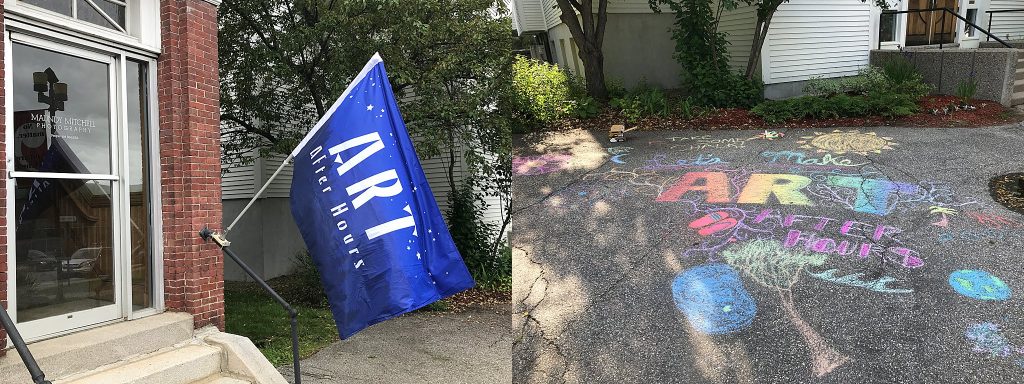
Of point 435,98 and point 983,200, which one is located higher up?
point 435,98

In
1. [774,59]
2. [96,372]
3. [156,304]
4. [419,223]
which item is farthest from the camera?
[774,59]

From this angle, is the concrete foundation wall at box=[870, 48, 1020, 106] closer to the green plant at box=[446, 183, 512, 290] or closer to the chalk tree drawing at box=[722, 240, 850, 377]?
the chalk tree drawing at box=[722, 240, 850, 377]

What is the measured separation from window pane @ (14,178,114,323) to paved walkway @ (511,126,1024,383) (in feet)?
11.6

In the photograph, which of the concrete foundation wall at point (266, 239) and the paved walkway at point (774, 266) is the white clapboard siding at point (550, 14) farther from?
the paved walkway at point (774, 266)

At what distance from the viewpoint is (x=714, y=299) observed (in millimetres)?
6887

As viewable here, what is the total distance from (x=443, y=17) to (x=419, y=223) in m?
5.72

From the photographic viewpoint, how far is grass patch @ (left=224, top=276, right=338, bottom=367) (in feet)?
27.6

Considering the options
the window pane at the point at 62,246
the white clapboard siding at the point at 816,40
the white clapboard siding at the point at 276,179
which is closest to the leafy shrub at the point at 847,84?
the white clapboard siding at the point at 816,40

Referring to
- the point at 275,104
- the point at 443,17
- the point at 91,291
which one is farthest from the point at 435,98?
the point at 91,291

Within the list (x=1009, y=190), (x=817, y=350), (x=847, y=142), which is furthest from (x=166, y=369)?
(x=847, y=142)

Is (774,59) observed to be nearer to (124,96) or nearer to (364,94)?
(364,94)

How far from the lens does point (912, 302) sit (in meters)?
6.48

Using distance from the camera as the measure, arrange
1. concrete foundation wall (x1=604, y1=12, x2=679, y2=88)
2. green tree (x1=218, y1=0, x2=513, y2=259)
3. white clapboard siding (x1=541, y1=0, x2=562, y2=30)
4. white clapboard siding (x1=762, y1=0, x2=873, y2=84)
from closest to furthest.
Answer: green tree (x1=218, y1=0, x2=513, y2=259) < white clapboard siding (x1=762, y1=0, x2=873, y2=84) < concrete foundation wall (x1=604, y1=12, x2=679, y2=88) < white clapboard siding (x1=541, y1=0, x2=562, y2=30)

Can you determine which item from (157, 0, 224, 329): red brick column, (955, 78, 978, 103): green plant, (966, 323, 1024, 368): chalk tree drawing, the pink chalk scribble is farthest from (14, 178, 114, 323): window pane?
(955, 78, 978, 103): green plant
